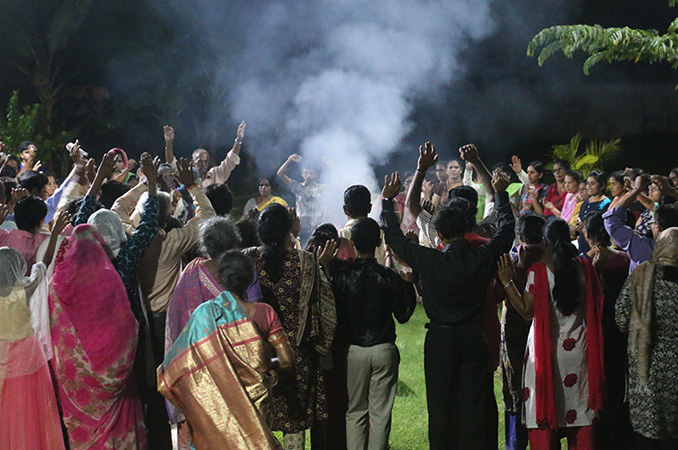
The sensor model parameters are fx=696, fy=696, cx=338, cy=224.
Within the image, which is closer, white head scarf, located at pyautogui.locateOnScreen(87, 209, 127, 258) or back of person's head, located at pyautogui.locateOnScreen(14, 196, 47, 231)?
white head scarf, located at pyautogui.locateOnScreen(87, 209, 127, 258)

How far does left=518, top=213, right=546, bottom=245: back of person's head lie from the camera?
15.2 feet

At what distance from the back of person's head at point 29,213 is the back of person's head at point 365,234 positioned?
2.27 m

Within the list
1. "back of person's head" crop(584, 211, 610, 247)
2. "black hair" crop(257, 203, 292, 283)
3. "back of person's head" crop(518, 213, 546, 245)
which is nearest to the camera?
"black hair" crop(257, 203, 292, 283)

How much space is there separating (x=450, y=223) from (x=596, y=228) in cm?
130

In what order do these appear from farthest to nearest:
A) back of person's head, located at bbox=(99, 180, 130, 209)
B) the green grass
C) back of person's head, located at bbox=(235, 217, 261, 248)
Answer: back of person's head, located at bbox=(99, 180, 130, 209) < the green grass < back of person's head, located at bbox=(235, 217, 261, 248)

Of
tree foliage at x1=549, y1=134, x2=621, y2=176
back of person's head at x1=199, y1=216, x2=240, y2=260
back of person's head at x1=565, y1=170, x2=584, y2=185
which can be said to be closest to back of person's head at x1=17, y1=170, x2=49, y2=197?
back of person's head at x1=199, y1=216, x2=240, y2=260

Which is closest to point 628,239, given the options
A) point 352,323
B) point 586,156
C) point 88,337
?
point 352,323

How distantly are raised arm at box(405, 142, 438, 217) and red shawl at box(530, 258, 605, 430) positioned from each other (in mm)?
890

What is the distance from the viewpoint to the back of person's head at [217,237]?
169 inches

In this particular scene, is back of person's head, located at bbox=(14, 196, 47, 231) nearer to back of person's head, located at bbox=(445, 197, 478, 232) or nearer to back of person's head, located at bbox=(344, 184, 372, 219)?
back of person's head, located at bbox=(344, 184, 372, 219)

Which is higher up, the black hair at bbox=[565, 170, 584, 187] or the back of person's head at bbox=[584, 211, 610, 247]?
the black hair at bbox=[565, 170, 584, 187]

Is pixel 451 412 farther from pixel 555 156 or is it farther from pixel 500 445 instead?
pixel 555 156

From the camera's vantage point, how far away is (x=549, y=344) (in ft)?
14.6

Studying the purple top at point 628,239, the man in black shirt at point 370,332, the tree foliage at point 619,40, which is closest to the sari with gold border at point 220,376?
the man in black shirt at point 370,332
